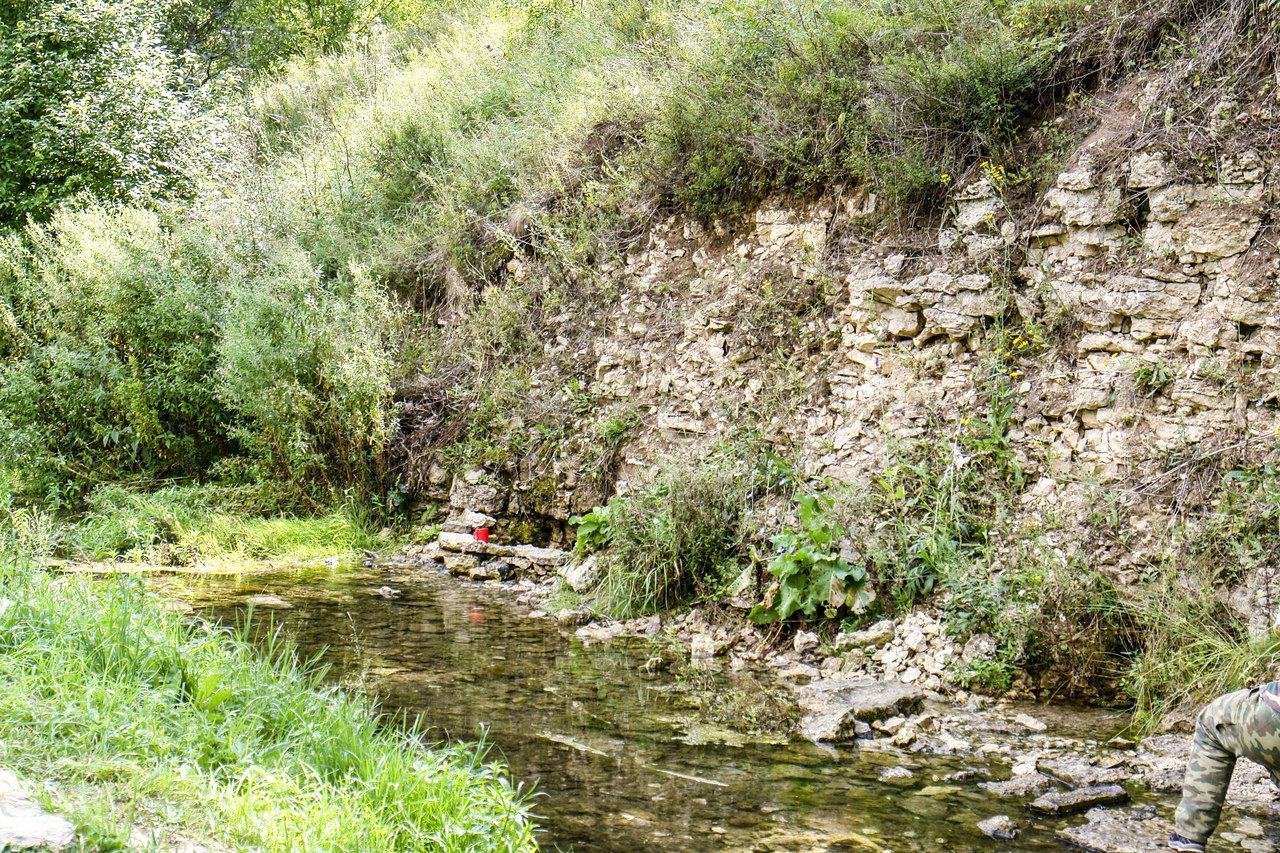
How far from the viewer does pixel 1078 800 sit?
390 cm

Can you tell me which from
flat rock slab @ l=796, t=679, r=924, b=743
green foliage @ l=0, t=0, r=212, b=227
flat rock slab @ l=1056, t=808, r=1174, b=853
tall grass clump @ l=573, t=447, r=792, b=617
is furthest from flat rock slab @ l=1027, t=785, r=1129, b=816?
green foliage @ l=0, t=0, r=212, b=227

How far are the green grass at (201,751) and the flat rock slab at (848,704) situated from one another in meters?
1.72

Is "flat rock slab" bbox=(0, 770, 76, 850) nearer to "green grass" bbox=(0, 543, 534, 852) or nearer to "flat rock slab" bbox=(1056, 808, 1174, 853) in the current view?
"green grass" bbox=(0, 543, 534, 852)

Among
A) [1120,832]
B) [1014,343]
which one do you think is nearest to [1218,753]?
[1120,832]

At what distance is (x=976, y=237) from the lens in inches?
275

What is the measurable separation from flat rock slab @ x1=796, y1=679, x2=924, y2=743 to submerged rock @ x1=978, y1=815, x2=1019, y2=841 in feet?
3.38

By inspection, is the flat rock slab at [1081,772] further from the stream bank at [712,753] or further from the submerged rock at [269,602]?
the submerged rock at [269,602]

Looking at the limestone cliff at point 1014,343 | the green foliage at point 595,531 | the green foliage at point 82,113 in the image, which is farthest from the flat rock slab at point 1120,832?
the green foliage at point 82,113

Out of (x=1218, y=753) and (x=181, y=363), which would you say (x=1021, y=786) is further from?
(x=181, y=363)

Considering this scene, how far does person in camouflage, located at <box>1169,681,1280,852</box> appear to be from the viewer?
3.35 meters

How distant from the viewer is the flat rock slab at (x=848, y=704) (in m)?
4.74

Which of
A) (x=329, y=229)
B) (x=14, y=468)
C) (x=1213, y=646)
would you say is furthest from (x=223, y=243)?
(x=1213, y=646)

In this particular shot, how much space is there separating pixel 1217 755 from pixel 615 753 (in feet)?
8.06

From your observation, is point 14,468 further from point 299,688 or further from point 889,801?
point 889,801
